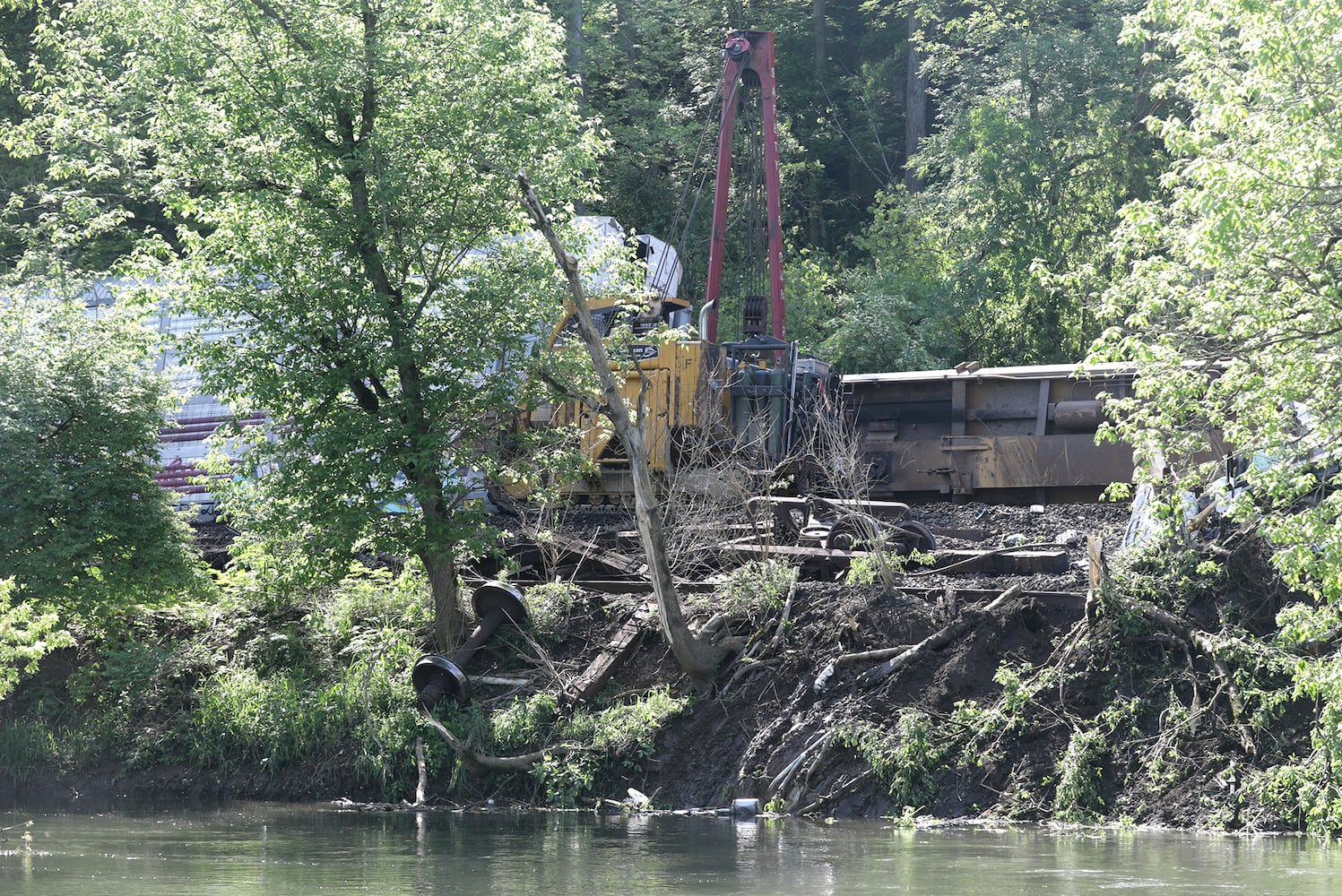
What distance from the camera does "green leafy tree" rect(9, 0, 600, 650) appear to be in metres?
16.5

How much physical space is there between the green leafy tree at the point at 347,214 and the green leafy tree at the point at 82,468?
1780 mm

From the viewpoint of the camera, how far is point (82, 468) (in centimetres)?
1781

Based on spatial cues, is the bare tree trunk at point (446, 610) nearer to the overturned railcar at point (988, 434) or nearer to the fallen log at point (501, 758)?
the fallen log at point (501, 758)

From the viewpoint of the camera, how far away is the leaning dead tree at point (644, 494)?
15.5 metres

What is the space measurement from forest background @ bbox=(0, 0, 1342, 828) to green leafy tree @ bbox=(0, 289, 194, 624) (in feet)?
0.13

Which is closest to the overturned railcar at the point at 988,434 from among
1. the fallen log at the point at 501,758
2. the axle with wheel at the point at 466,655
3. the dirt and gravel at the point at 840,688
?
the dirt and gravel at the point at 840,688

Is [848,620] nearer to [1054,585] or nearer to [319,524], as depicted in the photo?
[1054,585]

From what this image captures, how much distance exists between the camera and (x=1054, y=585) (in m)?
15.8

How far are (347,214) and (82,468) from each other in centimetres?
454

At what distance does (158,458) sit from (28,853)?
23.7 feet

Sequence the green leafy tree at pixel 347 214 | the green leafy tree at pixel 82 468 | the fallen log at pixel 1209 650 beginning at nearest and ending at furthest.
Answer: the fallen log at pixel 1209 650
the green leafy tree at pixel 347 214
the green leafy tree at pixel 82 468

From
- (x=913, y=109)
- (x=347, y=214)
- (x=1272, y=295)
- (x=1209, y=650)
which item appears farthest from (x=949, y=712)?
(x=913, y=109)

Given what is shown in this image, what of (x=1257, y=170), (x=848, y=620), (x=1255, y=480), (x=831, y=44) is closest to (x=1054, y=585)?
(x=848, y=620)

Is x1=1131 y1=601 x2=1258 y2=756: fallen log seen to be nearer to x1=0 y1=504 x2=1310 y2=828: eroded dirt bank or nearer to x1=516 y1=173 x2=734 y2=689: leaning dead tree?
x1=0 y1=504 x2=1310 y2=828: eroded dirt bank
